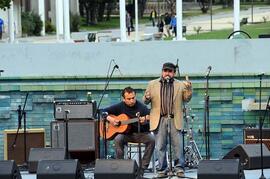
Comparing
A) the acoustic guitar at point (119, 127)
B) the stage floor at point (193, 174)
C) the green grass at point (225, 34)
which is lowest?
the stage floor at point (193, 174)

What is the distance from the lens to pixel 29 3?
57.0m

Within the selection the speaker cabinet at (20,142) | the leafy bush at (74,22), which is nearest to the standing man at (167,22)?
the leafy bush at (74,22)

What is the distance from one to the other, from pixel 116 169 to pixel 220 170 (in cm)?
137

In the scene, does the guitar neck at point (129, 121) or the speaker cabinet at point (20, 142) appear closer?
the guitar neck at point (129, 121)

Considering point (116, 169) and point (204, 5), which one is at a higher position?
point (204, 5)

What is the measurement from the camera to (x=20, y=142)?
614 inches

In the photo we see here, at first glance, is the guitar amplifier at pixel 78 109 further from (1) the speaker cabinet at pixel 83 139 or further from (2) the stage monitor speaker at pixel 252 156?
(2) the stage monitor speaker at pixel 252 156

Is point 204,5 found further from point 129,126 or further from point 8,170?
point 8,170

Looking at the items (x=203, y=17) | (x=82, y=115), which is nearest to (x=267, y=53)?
(x=82, y=115)

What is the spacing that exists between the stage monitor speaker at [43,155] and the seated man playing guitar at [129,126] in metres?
0.88

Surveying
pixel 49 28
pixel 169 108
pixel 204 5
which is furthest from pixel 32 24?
pixel 169 108

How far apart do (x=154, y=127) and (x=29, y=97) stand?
12.1ft

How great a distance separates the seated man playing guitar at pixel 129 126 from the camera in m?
13.9

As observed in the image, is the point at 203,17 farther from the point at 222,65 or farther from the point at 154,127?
the point at 154,127
